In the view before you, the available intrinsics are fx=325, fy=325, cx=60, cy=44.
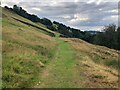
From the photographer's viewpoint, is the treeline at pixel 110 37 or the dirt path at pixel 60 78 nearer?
the dirt path at pixel 60 78

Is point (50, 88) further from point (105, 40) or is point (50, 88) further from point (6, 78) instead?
point (105, 40)

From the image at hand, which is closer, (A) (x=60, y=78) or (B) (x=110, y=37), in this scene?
(A) (x=60, y=78)

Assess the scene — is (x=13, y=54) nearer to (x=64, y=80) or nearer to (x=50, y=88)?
Result: (x=64, y=80)

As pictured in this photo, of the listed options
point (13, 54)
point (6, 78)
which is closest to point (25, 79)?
point (6, 78)

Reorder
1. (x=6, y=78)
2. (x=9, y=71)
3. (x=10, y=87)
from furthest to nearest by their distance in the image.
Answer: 1. (x=9, y=71)
2. (x=6, y=78)
3. (x=10, y=87)

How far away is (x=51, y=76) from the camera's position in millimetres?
23672

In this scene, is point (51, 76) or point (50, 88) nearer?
point (50, 88)

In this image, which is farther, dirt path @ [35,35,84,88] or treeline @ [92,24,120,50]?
treeline @ [92,24,120,50]

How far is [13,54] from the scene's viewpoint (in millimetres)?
31562

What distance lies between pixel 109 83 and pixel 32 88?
602cm

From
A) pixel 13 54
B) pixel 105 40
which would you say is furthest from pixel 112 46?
pixel 13 54

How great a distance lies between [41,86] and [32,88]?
0.69 m

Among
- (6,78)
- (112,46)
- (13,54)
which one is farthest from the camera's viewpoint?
(112,46)

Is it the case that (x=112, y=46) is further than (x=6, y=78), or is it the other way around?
(x=112, y=46)
